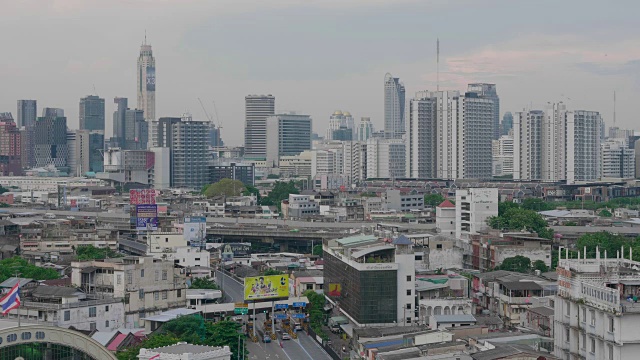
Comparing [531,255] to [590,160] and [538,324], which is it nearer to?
[538,324]

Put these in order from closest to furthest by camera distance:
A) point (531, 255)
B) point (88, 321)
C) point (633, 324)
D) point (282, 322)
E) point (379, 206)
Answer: point (633, 324) → point (88, 321) → point (282, 322) → point (531, 255) → point (379, 206)

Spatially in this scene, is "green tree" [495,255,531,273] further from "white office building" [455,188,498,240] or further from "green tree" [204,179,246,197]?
"green tree" [204,179,246,197]

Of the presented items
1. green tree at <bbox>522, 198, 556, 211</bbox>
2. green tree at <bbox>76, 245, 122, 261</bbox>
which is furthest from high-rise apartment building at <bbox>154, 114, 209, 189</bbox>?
green tree at <bbox>76, 245, 122, 261</bbox>

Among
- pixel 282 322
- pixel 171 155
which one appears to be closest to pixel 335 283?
pixel 282 322

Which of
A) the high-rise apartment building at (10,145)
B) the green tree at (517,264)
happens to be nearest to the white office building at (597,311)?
the green tree at (517,264)

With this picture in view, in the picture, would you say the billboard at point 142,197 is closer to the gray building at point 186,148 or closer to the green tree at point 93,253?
the green tree at point 93,253

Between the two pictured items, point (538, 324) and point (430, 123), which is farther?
point (430, 123)
